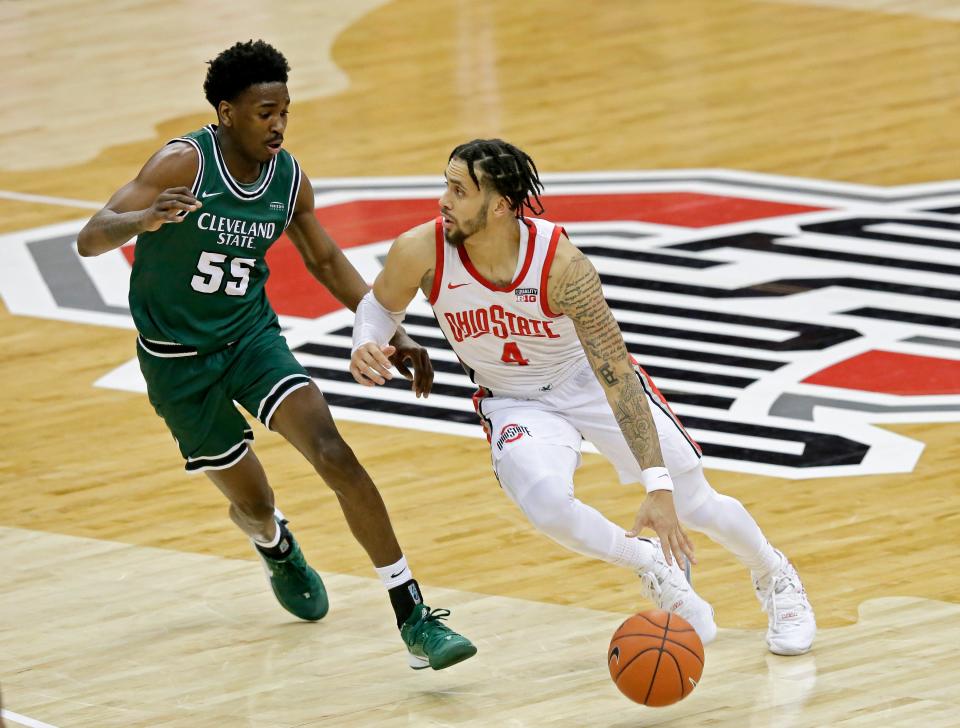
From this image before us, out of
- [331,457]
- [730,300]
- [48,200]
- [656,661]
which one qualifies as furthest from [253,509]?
[48,200]

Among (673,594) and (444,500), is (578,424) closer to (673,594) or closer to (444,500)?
(673,594)

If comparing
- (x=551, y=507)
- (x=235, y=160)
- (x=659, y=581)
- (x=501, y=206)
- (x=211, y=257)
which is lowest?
(x=659, y=581)

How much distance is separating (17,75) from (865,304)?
325 inches

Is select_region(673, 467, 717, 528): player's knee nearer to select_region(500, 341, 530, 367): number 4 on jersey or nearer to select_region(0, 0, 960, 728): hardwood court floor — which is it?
select_region(0, 0, 960, 728): hardwood court floor

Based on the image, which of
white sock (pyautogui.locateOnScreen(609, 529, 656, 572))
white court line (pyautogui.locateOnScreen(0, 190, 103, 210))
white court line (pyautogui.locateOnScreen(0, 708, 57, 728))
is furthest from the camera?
white court line (pyautogui.locateOnScreen(0, 190, 103, 210))

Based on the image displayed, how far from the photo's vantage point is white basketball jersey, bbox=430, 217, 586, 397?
18.9ft

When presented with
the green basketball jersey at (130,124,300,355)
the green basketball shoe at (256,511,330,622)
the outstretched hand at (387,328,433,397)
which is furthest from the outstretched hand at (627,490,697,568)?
the green basketball jersey at (130,124,300,355)

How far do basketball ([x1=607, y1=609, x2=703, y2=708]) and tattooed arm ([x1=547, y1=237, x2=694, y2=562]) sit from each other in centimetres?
25

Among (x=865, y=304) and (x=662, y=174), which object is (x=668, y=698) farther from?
(x=662, y=174)

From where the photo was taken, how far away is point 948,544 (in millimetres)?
6836

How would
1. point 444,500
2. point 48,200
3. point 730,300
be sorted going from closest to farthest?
point 444,500 → point 730,300 → point 48,200

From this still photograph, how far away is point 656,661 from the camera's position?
5.31 meters

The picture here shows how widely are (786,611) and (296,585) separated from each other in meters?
1.73

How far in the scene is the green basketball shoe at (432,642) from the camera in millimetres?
5676
